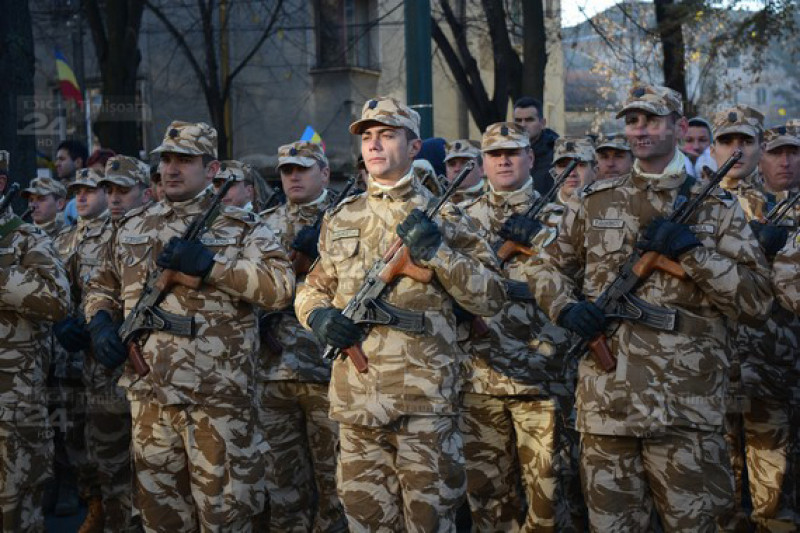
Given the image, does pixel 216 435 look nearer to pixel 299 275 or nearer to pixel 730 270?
pixel 299 275

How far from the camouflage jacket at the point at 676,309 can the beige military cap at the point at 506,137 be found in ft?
5.67

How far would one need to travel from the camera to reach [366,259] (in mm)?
6844

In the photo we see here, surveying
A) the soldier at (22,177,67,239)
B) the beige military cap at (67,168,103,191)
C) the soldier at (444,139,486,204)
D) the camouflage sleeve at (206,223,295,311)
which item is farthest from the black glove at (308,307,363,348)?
the soldier at (22,177,67,239)

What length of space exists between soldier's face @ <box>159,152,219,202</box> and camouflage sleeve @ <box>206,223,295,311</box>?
1.69 feet

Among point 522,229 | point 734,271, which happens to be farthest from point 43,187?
point 734,271

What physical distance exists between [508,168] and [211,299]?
2.41 metres

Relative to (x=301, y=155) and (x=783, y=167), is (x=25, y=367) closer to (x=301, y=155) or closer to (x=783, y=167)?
(x=301, y=155)

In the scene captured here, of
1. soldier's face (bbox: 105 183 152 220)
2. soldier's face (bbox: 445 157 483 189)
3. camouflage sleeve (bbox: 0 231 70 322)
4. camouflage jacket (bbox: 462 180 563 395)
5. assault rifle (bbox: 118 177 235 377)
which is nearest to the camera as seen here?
assault rifle (bbox: 118 177 235 377)

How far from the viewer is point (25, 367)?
835cm

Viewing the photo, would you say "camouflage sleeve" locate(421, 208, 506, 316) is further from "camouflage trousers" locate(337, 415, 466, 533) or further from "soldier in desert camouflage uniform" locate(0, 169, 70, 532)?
"soldier in desert camouflage uniform" locate(0, 169, 70, 532)

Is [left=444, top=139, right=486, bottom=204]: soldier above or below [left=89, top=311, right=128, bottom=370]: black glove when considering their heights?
above

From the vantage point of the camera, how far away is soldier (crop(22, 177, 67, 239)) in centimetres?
1122

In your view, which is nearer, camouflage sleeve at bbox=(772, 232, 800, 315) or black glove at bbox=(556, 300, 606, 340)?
black glove at bbox=(556, 300, 606, 340)

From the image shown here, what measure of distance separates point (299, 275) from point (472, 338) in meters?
1.36
